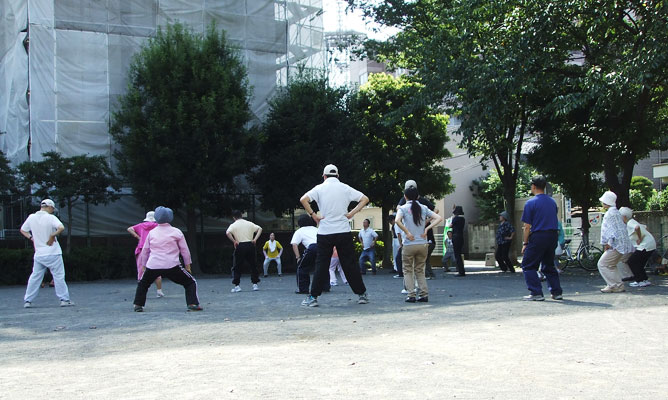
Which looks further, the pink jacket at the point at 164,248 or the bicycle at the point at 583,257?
the bicycle at the point at 583,257

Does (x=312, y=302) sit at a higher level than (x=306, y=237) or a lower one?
lower

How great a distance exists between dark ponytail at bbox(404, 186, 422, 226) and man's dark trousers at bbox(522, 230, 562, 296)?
62.7 inches

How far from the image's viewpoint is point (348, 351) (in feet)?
21.4

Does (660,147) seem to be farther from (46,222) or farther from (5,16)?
(5,16)

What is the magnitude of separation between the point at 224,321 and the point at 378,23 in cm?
1848

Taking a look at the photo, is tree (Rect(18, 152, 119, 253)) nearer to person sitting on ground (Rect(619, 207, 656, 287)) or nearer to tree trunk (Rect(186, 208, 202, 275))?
tree trunk (Rect(186, 208, 202, 275))

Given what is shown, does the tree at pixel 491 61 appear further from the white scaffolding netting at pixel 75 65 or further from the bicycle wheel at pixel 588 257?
the white scaffolding netting at pixel 75 65

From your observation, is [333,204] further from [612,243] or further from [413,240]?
[612,243]

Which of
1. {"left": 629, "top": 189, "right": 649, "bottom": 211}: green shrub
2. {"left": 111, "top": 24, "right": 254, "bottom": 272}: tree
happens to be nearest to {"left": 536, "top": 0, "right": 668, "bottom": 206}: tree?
Result: {"left": 111, "top": 24, "right": 254, "bottom": 272}: tree

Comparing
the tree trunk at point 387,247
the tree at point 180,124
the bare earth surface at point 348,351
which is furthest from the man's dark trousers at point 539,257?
the tree trunk at point 387,247

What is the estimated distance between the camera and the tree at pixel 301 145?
81.6 feet

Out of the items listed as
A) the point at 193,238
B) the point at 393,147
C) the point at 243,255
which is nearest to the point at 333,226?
the point at 243,255

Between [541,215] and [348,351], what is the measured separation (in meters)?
5.12

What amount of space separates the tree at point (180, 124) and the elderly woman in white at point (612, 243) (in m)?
13.4
